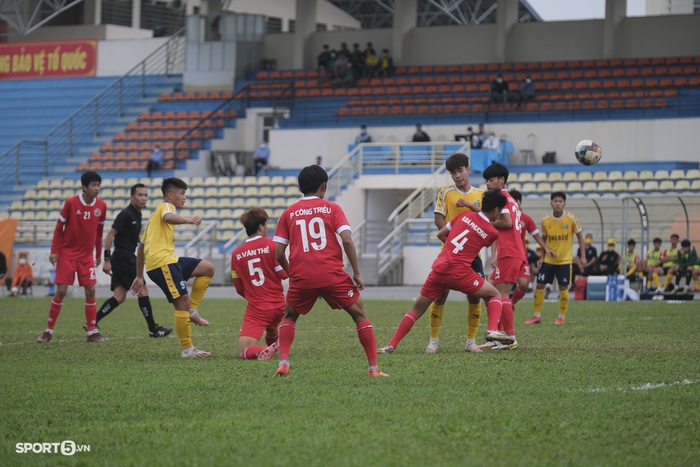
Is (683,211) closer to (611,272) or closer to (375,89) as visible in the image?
(611,272)

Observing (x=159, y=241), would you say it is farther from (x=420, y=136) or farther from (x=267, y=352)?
(x=420, y=136)

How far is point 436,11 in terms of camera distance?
46.5m

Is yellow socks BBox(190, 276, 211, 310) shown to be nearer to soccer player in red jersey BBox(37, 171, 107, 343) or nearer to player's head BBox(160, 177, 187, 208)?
player's head BBox(160, 177, 187, 208)

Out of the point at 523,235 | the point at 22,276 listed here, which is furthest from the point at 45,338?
the point at 22,276

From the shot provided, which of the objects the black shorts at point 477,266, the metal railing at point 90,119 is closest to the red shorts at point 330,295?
the black shorts at point 477,266

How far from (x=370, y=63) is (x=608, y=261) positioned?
640 inches

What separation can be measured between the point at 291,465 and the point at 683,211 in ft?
64.8

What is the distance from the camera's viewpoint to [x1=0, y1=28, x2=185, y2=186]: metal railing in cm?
3672

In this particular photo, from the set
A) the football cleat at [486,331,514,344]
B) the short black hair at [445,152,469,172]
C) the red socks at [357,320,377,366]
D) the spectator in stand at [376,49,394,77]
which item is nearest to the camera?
the red socks at [357,320,377,366]

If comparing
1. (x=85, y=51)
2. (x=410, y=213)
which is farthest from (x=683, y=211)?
(x=85, y=51)

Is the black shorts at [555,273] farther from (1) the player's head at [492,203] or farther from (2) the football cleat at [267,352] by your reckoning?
(2) the football cleat at [267,352]

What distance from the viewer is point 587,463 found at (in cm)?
475

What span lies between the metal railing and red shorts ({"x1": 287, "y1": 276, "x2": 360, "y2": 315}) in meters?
30.1

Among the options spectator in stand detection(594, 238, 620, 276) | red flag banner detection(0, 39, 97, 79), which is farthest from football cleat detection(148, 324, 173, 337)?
red flag banner detection(0, 39, 97, 79)
